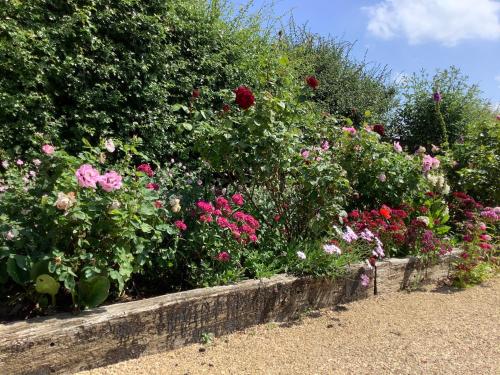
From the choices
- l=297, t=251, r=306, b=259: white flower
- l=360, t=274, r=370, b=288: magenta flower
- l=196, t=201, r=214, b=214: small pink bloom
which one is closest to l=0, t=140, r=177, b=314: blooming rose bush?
l=196, t=201, r=214, b=214: small pink bloom

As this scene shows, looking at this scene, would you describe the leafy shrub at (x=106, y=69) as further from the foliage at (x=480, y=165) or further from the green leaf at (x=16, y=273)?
the foliage at (x=480, y=165)

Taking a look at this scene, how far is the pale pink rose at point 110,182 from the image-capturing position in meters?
2.53

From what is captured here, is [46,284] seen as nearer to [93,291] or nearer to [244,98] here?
[93,291]

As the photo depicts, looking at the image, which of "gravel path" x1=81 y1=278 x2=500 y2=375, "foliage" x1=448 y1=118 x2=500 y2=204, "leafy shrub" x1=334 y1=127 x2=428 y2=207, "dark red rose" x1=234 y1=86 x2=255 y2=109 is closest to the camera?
"gravel path" x1=81 y1=278 x2=500 y2=375

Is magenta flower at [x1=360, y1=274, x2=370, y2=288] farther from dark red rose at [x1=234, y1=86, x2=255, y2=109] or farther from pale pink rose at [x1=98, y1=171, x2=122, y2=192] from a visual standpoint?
pale pink rose at [x1=98, y1=171, x2=122, y2=192]

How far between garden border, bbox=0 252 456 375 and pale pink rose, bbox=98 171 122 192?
26.7 inches

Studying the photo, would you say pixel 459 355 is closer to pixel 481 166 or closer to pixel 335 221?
pixel 335 221

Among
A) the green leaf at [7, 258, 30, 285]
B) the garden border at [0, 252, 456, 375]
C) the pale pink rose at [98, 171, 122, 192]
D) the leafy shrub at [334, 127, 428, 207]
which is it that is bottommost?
the garden border at [0, 252, 456, 375]

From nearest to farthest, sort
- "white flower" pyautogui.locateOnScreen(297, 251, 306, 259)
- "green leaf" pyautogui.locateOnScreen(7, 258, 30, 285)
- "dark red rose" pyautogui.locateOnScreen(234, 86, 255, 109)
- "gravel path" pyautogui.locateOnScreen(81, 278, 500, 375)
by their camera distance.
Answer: "green leaf" pyautogui.locateOnScreen(7, 258, 30, 285), "gravel path" pyautogui.locateOnScreen(81, 278, 500, 375), "dark red rose" pyautogui.locateOnScreen(234, 86, 255, 109), "white flower" pyautogui.locateOnScreen(297, 251, 306, 259)

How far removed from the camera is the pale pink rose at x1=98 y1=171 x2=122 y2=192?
2.53 metres

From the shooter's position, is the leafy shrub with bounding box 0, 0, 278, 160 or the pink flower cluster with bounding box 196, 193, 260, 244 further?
the leafy shrub with bounding box 0, 0, 278, 160

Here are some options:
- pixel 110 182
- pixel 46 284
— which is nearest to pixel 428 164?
pixel 110 182

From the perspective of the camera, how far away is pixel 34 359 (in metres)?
2.28

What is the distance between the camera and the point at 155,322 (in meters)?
2.71
